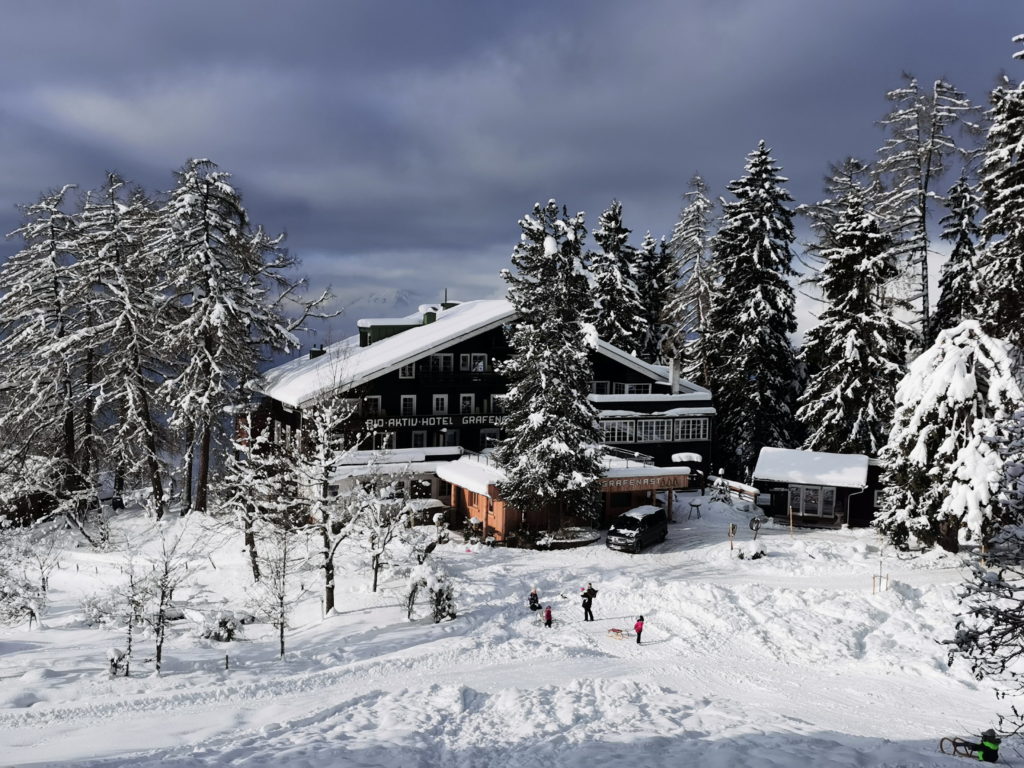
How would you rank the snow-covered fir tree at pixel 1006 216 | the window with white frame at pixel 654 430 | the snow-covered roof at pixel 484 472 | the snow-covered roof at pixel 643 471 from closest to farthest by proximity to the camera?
the snow-covered fir tree at pixel 1006 216 → the snow-covered roof at pixel 484 472 → the snow-covered roof at pixel 643 471 → the window with white frame at pixel 654 430

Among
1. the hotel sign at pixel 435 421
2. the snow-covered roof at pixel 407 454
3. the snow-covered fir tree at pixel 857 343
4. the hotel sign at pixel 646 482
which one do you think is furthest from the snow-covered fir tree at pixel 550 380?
the snow-covered fir tree at pixel 857 343

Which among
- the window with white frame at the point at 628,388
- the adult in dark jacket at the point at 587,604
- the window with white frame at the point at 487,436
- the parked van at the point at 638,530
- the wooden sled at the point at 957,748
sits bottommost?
the wooden sled at the point at 957,748

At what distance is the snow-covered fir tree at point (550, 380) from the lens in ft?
102

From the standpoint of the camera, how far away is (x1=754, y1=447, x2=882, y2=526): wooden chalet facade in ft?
115

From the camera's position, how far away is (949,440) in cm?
2762

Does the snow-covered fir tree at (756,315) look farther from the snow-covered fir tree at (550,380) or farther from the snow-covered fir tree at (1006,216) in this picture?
the snow-covered fir tree at (550,380)

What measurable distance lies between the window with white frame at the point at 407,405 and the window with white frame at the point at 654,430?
15.1 meters

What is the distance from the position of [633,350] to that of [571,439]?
24.5 m

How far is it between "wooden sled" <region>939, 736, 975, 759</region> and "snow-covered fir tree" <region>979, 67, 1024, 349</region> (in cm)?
1974

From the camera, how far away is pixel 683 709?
16375 millimetres

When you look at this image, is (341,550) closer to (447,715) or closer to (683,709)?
(447,715)

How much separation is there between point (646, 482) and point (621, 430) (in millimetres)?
9360

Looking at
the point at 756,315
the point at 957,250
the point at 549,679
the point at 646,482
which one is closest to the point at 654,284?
the point at 756,315

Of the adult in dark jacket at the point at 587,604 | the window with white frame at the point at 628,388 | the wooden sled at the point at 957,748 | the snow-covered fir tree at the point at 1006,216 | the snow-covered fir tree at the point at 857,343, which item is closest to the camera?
the wooden sled at the point at 957,748
